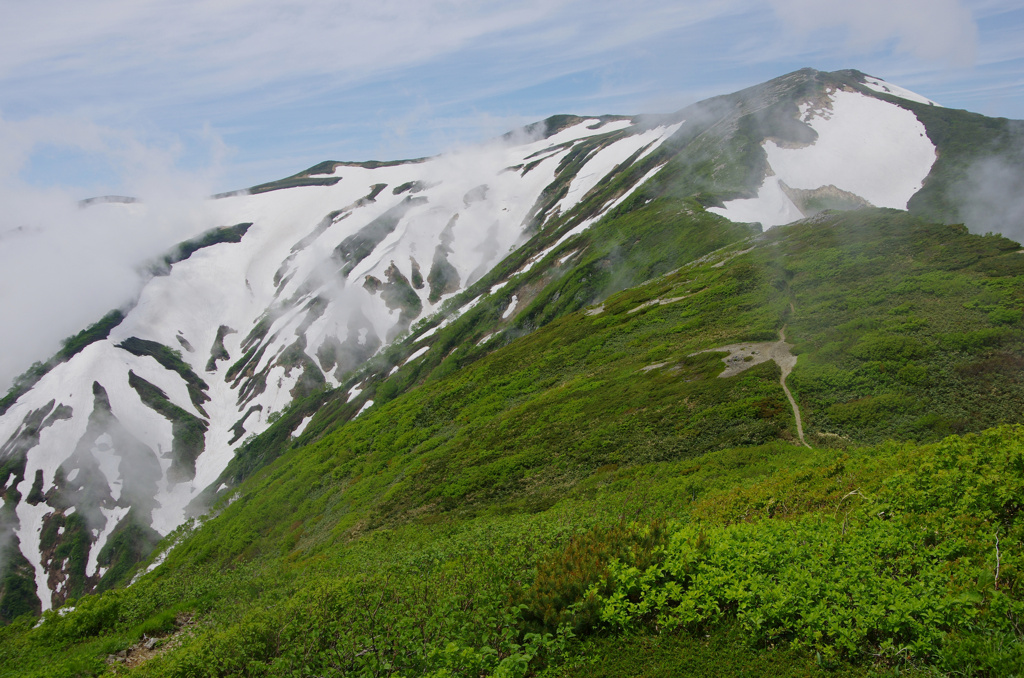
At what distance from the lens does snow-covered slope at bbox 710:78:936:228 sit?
7581cm

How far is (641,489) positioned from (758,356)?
1559cm

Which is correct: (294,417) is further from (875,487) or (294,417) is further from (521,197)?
(875,487)

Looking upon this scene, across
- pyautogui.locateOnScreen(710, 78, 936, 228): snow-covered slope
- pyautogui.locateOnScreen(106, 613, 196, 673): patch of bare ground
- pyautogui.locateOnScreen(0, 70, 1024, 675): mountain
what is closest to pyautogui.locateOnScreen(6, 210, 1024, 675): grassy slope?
pyautogui.locateOnScreen(0, 70, 1024, 675): mountain

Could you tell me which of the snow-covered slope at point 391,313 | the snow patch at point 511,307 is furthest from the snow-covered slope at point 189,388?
the snow patch at point 511,307

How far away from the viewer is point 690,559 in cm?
1082

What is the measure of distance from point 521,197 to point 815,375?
17763 centimetres

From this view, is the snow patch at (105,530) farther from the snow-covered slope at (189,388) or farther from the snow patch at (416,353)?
the snow patch at (416,353)

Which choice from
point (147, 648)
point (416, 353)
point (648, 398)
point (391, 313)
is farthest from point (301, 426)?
point (147, 648)

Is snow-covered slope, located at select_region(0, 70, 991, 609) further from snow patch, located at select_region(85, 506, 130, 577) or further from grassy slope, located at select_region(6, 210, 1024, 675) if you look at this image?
grassy slope, located at select_region(6, 210, 1024, 675)

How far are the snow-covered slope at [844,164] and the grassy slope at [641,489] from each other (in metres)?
22.8

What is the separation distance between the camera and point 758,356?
33562mm

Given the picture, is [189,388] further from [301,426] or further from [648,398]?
[648,398]

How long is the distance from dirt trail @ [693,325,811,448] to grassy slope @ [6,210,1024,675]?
2.74ft

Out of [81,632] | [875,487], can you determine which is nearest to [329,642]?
[875,487]
